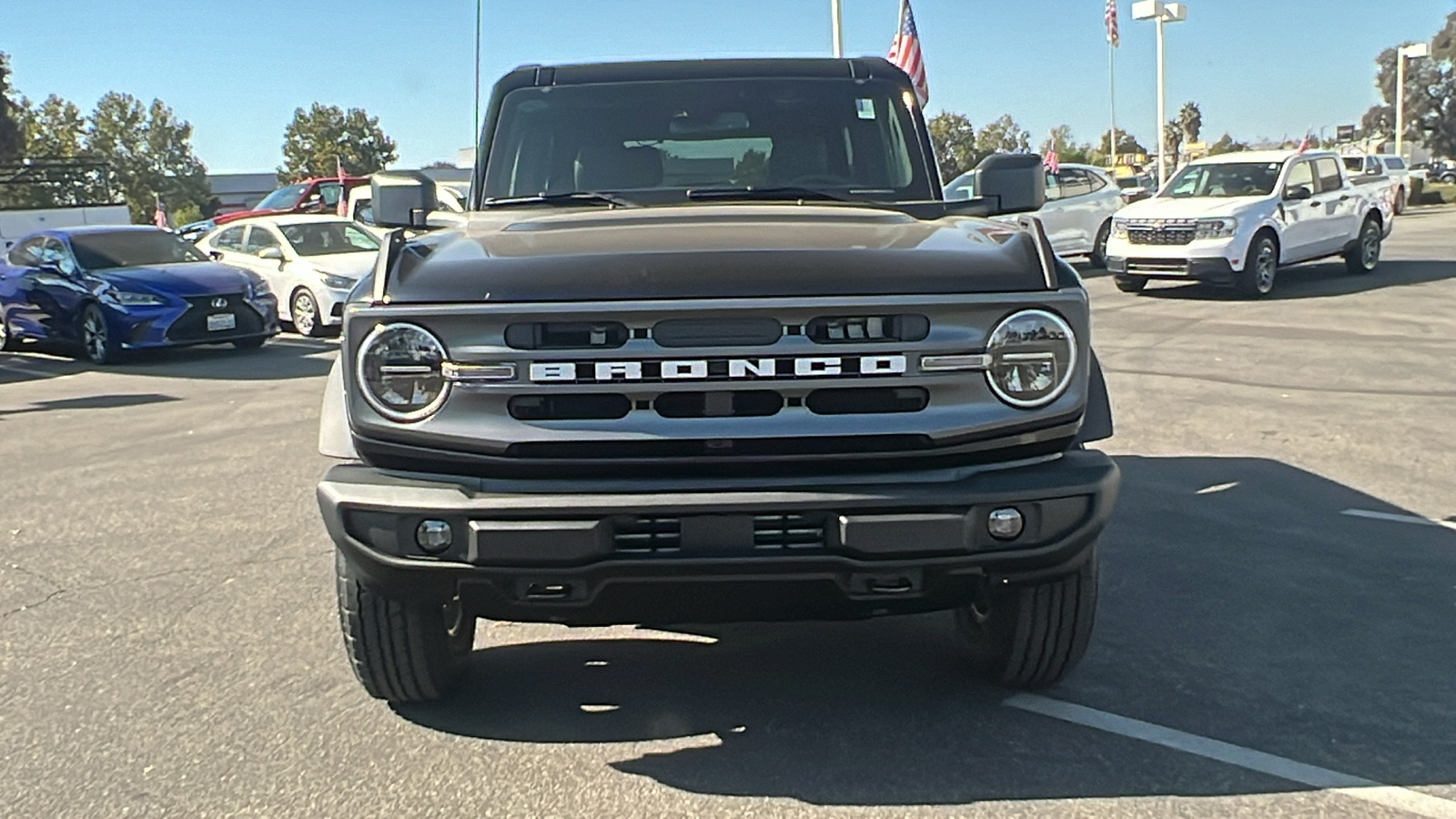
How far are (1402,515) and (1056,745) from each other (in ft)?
10.6

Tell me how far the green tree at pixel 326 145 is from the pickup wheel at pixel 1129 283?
5643cm

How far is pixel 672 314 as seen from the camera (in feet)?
9.95

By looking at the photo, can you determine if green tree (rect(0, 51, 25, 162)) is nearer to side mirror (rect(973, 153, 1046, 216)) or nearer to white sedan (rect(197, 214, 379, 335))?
white sedan (rect(197, 214, 379, 335))

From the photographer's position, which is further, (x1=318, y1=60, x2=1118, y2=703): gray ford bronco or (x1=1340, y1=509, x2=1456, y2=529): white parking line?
(x1=1340, y1=509, x2=1456, y2=529): white parking line

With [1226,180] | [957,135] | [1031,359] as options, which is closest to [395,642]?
[1031,359]

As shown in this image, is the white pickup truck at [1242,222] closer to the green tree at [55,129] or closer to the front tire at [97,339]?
the front tire at [97,339]

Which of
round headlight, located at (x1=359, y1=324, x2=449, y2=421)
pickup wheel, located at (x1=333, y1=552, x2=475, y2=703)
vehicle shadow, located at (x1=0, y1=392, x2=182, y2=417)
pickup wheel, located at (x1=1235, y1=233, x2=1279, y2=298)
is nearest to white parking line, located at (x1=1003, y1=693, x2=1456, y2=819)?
pickup wheel, located at (x1=333, y1=552, x2=475, y2=703)

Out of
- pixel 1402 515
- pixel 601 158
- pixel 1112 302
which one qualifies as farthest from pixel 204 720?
pixel 1112 302

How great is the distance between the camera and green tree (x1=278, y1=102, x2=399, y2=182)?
6800cm

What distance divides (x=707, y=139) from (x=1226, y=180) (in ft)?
45.2

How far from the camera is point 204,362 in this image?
13508 mm

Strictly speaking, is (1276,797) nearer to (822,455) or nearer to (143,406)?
(822,455)

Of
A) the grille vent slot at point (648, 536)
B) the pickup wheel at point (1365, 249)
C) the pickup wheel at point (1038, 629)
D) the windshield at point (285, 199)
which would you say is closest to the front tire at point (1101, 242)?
the pickup wheel at point (1365, 249)

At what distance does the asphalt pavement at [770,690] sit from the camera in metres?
3.26
